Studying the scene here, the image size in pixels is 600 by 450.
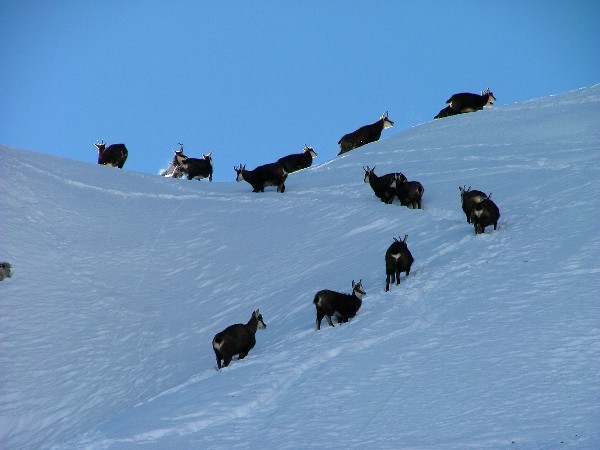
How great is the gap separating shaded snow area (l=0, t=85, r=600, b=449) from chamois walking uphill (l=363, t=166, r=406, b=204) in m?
0.79

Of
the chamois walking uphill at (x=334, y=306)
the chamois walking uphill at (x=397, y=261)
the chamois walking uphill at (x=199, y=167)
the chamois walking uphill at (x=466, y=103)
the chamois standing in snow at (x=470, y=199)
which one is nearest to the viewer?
the chamois walking uphill at (x=334, y=306)

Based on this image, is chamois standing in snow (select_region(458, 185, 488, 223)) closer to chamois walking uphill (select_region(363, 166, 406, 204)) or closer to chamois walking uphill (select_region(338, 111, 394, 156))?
chamois walking uphill (select_region(363, 166, 406, 204))

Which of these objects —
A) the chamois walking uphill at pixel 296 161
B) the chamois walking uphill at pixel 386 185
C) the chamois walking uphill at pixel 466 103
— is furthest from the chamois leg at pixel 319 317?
the chamois walking uphill at pixel 466 103

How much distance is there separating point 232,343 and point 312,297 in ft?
10.3

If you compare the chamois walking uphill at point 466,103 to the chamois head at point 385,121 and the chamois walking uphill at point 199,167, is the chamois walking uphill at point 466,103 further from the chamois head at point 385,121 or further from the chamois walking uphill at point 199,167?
the chamois walking uphill at point 199,167

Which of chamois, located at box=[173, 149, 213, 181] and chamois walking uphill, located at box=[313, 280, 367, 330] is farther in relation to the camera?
chamois, located at box=[173, 149, 213, 181]

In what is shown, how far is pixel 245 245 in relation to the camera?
22938mm

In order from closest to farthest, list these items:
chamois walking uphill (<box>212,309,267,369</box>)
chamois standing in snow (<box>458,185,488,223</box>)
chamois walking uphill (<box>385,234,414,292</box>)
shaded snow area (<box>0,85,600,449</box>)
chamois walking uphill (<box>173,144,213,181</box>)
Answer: shaded snow area (<box>0,85,600,449</box>) → chamois walking uphill (<box>212,309,267,369</box>) → chamois walking uphill (<box>385,234,414,292</box>) → chamois standing in snow (<box>458,185,488,223</box>) → chamois walking uphill (<box>173,144,213,181</box>)

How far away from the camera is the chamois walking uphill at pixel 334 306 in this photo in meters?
14.8

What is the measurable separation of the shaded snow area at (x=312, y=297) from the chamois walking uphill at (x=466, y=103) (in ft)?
8.13

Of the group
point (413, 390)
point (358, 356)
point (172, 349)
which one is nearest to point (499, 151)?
point (172, 349)

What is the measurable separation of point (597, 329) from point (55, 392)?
378 inches

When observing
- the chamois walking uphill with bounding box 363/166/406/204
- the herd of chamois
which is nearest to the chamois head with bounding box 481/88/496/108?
the herd of chamois

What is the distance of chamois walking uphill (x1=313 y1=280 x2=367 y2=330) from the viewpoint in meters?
14.8
